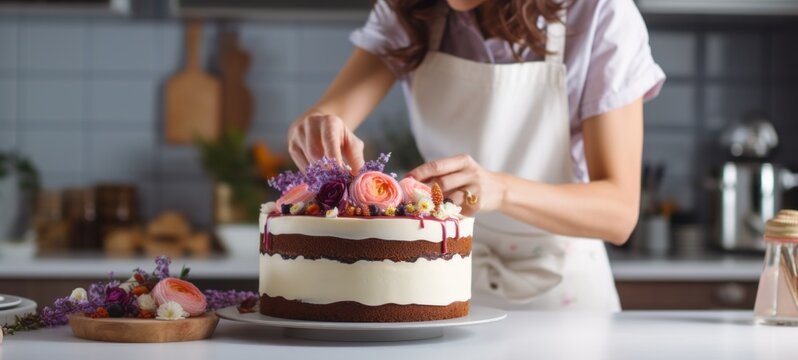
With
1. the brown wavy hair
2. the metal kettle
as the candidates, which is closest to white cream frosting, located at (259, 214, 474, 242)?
the brown wavy hair

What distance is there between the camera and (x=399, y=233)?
99 centimetres

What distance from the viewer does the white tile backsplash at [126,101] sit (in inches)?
117

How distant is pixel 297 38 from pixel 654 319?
1.98m

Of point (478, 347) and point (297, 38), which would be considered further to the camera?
point (297, 38)

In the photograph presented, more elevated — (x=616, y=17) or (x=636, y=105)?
(x=616, y=17)

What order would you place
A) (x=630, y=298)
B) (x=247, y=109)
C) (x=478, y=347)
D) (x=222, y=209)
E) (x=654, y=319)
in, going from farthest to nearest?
(x=247, y=109)
(x=222, y=209)
(x=630, y=298)
(x=654, y=319)
(x=478, y=347)

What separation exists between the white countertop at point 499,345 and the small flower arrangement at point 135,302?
22 millimetres

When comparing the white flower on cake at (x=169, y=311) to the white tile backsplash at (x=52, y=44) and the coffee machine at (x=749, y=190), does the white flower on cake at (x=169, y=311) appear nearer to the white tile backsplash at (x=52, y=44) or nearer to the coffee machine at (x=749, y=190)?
the coffee machine at (x=749, y=190)

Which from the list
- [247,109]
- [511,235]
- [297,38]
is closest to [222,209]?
[247,109]

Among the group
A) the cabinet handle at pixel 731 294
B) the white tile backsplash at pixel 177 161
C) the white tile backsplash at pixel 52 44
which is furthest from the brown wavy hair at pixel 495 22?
the white tile backsplash at pixel 52 44

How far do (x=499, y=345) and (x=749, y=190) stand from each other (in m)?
1.95

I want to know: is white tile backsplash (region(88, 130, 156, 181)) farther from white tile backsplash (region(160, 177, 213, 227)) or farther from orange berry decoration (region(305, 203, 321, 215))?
orange berry decoration (region(305, 203, 321, 215))

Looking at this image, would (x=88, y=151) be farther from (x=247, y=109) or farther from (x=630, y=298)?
(x=630, y=298)

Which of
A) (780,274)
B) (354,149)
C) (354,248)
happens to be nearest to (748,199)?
(780,274)
